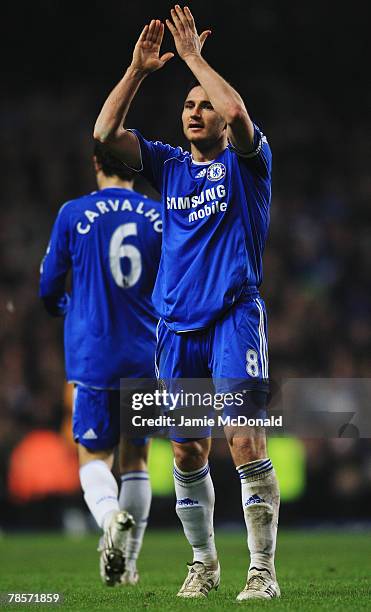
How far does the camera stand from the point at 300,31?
54.9ft

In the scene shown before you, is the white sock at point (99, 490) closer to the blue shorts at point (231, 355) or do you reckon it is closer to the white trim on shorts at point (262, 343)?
the blue shorts at point (231, 355)

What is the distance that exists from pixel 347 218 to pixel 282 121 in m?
2.49

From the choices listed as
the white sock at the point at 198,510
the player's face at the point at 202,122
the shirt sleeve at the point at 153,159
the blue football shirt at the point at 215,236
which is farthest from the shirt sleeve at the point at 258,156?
the white sock at the point at 198,510

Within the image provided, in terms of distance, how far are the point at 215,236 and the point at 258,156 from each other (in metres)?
0.40

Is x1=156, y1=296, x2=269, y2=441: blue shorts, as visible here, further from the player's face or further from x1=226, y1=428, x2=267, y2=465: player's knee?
the player's face

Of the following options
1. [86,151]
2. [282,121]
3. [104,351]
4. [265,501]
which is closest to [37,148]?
[86,151]

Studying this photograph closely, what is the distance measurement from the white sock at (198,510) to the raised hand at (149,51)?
72.7 inches

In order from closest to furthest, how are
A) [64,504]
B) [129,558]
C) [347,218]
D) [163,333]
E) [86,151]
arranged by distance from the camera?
1. [163,333]
2. [129,558]
3. [64,504]
4. [347,218]
5. [86,151]

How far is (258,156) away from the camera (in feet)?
16.4

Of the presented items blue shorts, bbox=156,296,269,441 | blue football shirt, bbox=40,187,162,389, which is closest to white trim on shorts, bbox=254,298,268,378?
blue shorts, bbox=156,296,269,441

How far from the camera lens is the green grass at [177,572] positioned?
464 cm

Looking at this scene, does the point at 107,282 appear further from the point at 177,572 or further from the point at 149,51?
the point at 177,572

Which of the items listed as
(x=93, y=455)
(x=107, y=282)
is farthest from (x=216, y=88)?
(x=93, y=455)

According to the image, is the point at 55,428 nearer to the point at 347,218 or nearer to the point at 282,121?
the point at 347,218
